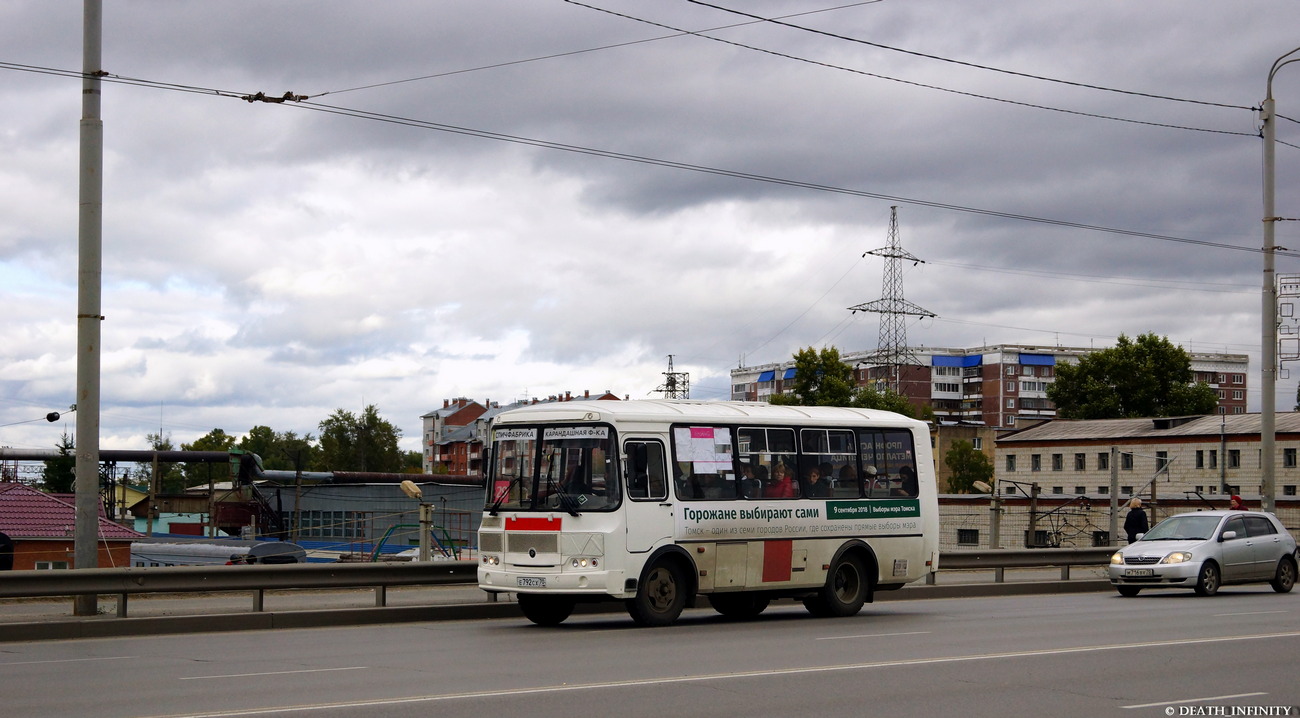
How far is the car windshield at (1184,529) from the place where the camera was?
2350cm

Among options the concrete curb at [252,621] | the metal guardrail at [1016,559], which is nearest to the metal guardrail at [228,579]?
the concrete curb at [252,621]

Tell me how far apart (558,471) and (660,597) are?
2102 millimetres

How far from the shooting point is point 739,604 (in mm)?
18578

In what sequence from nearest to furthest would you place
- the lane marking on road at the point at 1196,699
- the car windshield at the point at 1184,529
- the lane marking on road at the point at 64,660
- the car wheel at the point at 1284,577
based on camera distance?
the lane marking on road at the point at 1196,699 → the lane marking on road at the point at 64,660 → the car windshield at the point at 1184,529 → the car wheel at the point at 1284,577

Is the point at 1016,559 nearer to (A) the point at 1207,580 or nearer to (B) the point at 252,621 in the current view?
(A) the point at 1207,580

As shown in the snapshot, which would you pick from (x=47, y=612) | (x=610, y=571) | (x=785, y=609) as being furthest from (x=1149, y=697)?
(x=47, y=612)

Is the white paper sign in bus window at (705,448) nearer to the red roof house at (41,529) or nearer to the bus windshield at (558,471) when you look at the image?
the bus windshield at (558,471)

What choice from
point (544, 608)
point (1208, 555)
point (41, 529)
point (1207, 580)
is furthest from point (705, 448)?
point (41, 529)

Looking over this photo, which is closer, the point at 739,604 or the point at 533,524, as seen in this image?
the point at 533,524

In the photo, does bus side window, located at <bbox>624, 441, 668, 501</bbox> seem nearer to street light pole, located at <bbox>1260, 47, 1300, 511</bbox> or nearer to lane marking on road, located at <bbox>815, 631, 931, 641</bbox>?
lane marking on road, located at <bbox>815, 631, 931, 641</bbox>

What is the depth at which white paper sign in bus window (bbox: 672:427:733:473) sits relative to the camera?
17141 millimetres

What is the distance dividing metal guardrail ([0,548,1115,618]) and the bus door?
3.59 metres

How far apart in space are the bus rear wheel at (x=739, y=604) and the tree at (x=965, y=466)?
106 metres

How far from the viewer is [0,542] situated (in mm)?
36562
